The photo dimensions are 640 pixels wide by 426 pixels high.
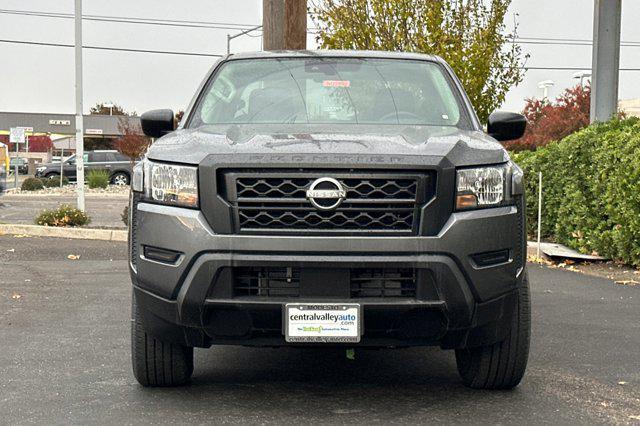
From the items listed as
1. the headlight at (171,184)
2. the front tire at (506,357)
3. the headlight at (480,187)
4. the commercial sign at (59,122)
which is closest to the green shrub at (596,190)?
the front tire at (506,357)

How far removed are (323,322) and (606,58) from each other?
11.6 meters

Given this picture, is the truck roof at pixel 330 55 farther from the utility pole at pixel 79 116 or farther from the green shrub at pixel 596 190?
the utility pole at pixel 79 116

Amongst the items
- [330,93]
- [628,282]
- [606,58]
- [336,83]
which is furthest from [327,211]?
[606,58]

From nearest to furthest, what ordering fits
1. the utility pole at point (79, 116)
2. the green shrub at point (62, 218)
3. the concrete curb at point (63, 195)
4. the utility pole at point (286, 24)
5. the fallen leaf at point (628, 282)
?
1. the fallen leaf at point (628, 282)
2. the utility pole at point (286, 24)
3. the green shrub at point (62, 218)
4. the utility pole at point (79, 116)
5. the concrete curb at point (63, 195)

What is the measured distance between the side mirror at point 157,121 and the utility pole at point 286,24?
734 centimetres

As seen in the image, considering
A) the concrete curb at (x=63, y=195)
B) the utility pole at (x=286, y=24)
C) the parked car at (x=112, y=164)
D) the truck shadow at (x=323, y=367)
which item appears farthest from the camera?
the parked car at (x=112, y=164)

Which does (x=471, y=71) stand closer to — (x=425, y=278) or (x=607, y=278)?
(x=607, y=278)

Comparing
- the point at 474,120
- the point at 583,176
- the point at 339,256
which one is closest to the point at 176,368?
the point at 339,256

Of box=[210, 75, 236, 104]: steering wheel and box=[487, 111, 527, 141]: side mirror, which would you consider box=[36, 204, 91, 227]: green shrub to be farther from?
box=[487, 111, 527, 141]: side mirror

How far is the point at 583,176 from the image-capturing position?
11.8m

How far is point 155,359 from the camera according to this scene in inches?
194

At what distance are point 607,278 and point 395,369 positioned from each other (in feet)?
17.9

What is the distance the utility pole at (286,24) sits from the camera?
517 inches

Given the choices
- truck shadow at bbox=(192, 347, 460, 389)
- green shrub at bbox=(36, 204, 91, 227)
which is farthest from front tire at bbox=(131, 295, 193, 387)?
green shrub at bbox=(36, 204, 91, 227)
